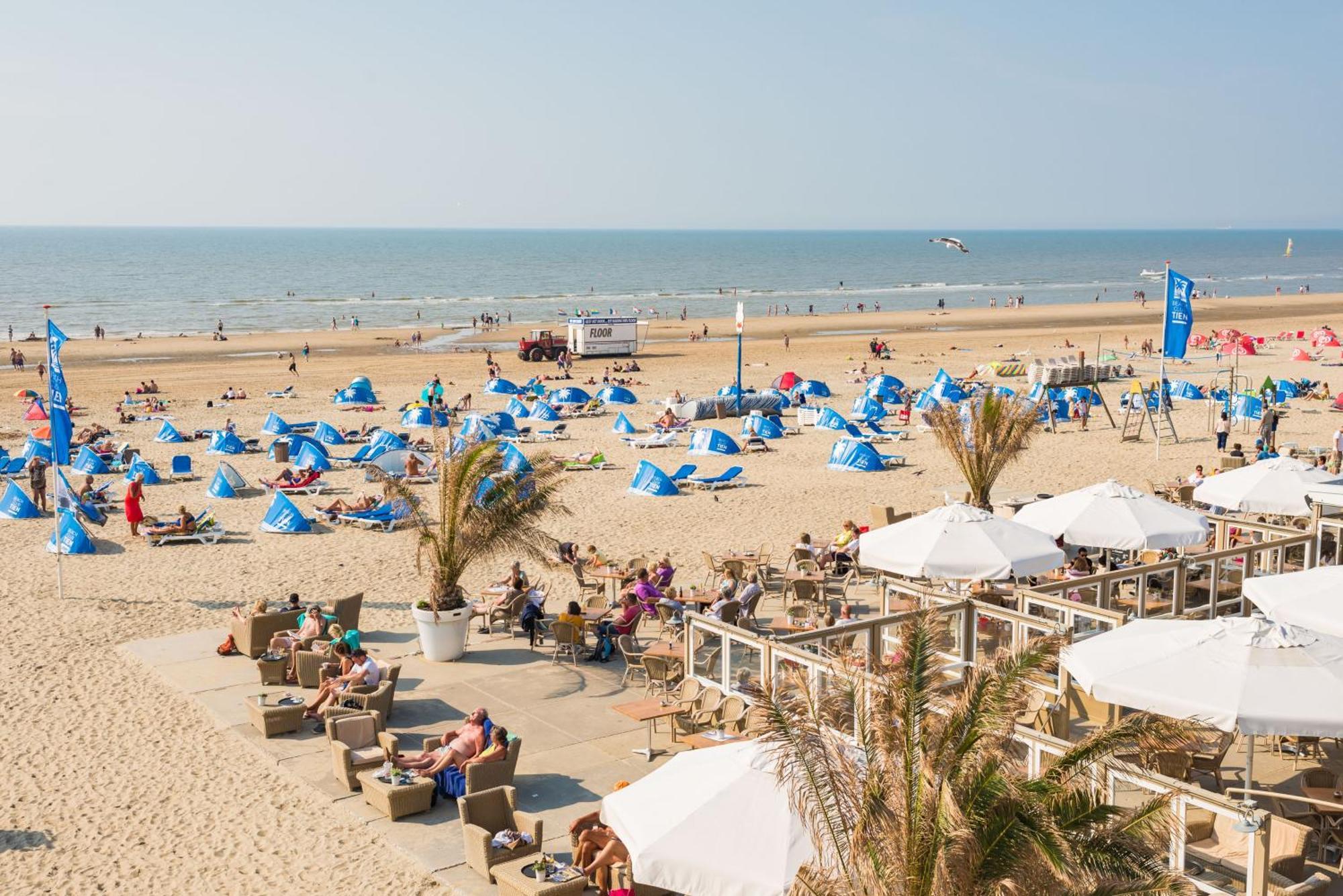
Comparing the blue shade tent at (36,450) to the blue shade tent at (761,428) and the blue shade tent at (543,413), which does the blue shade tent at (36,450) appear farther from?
the blue shade tent at (761,428)

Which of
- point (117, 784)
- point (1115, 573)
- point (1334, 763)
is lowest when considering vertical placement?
point (117, 784)

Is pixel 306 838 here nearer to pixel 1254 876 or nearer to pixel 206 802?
pixel 206 802

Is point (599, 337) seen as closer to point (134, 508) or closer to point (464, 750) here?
point (134, 508)

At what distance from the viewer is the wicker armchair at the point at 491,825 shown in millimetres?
8617

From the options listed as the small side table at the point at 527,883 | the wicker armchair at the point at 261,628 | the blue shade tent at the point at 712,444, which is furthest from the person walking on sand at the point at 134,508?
the small side table at the point at 527,883

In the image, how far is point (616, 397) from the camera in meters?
35.5

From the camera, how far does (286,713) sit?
1141 cm

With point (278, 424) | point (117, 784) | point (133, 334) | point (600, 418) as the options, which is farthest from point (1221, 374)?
point (133, 334)

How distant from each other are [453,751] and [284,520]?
1153cm

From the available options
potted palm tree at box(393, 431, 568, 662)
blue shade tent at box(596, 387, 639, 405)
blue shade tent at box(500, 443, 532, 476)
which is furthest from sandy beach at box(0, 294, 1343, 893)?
blue shade tent at box(596, 387, 639, 405)

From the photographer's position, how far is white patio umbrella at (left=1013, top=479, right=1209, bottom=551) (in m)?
12.8

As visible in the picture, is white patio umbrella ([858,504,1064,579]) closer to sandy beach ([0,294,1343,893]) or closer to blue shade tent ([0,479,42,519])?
sandy beach ([0,294,1343,893])

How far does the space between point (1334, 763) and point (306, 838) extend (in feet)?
25.8

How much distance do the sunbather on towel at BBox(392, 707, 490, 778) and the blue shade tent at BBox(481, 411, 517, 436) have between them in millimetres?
18566
